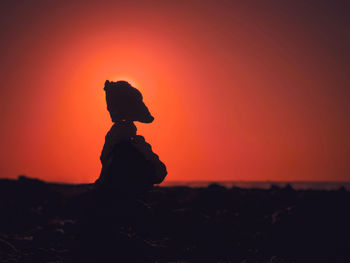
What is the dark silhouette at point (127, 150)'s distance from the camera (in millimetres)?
6980

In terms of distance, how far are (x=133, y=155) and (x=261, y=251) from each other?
12091 millimetres

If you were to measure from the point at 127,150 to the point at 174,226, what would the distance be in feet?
47.8

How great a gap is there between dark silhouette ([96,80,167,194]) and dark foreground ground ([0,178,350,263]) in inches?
14.1

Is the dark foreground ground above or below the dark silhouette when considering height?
below

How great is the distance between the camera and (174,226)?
20.5m

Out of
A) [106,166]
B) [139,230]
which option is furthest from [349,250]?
[106,166]

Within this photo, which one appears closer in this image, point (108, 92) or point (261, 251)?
point (108, 92)

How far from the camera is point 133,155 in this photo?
7.19m

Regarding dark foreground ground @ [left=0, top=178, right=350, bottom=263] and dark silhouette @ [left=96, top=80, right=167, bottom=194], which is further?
dark silhouette @ [left=96, top=80, right=167, bottom=194]

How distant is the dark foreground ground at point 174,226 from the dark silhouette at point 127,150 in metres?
0.36

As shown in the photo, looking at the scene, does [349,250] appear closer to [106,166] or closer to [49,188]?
[106,166]

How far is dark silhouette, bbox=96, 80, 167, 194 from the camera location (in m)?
6.98

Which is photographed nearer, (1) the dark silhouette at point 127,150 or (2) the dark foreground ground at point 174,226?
(2) the dark foreground ground at point 174,226

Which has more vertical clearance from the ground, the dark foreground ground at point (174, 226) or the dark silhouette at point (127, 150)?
the dark silhouette at point (127, 150)
